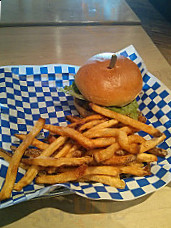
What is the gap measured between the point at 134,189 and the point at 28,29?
2.38 m

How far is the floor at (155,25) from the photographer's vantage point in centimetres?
423

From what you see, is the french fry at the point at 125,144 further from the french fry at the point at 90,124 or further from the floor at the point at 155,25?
the floor at the point at 155,25

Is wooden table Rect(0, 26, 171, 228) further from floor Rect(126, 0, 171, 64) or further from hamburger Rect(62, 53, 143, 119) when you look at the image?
floor Rect(126, 0, 171, 64)

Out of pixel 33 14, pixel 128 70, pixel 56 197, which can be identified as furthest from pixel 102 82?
pixel 33 14

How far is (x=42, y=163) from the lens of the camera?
1.18m

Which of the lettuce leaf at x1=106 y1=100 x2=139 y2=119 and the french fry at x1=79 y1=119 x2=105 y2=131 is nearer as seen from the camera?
the french fry at x1=79 y1=119 x2=105 y2=131

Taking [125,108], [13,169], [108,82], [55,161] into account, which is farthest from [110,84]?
[13,169]

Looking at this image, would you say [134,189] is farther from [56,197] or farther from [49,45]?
[49,45]

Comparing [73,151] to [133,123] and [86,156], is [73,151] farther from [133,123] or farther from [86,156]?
[133,123]

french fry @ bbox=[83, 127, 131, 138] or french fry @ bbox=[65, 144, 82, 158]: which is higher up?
french fry @ bbox=[83, 127, 131, 138]

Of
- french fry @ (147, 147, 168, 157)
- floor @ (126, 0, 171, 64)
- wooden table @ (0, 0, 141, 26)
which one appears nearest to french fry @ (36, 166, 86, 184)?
french fry @ (147, 147, 168, 157)

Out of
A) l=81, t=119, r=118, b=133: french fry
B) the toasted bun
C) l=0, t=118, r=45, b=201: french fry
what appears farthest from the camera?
the toasted bun

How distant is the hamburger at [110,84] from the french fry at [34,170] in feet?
1.51

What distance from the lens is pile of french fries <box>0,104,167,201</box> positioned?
1.20m
